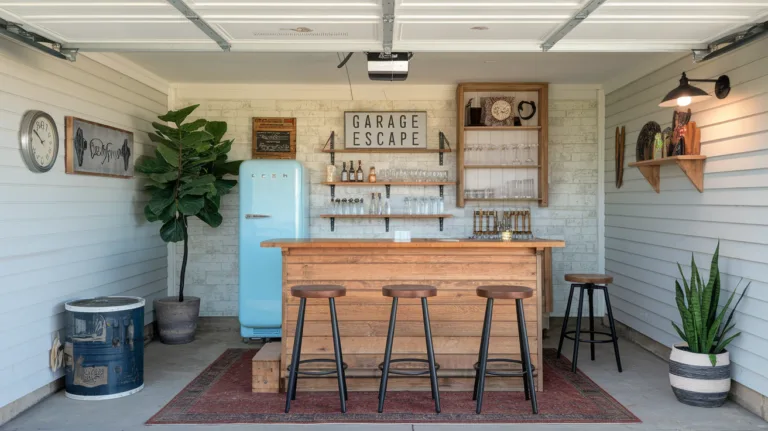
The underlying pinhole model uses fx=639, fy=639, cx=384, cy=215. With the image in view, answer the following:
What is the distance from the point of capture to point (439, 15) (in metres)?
3.58

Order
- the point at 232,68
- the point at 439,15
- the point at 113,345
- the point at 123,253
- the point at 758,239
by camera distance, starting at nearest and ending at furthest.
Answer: the point at 439,15
the point at 758,239
the point at 113,345
the point at 123,253
the point at 232,68

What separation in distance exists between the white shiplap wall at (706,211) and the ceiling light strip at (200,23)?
11.3ft

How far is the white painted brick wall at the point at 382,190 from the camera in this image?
22.9 feet

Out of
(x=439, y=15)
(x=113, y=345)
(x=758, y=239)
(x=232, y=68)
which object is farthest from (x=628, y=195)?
(x=113, y=345)

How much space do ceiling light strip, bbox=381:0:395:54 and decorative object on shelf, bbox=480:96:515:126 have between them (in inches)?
109

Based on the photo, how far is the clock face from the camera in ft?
22.2

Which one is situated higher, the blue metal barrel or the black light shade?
the black light shade

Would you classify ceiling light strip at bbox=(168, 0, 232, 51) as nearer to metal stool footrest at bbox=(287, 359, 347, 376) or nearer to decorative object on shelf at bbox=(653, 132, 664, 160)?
metal stool footrest at bbox=(287, 359, 347, 376)

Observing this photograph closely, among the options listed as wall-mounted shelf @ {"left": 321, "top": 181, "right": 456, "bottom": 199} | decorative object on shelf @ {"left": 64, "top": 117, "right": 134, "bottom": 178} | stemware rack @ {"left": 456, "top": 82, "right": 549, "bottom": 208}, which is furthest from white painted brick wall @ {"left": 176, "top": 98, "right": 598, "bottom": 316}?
decorative object on shelf @ {"left": 64, "top": 117, "right": 134, "bottom": 178}

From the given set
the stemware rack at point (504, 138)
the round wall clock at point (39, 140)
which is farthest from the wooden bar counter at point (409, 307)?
the stemware rack at point (504, 138)

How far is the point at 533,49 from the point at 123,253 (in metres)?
3.91

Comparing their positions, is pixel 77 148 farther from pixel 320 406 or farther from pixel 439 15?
pixel 439 15

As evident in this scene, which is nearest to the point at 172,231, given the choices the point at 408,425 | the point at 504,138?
the point at 408,425

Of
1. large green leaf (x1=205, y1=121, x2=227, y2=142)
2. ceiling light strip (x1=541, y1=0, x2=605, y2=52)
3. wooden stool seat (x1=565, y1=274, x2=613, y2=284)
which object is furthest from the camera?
large green leaf (x1=205, y1=121, x2=227, y2=142)
